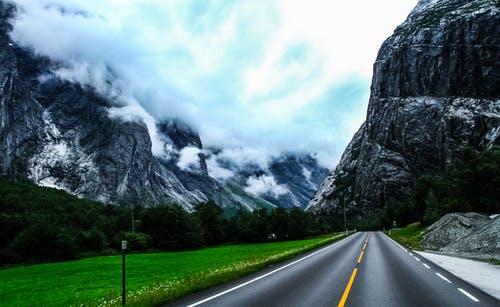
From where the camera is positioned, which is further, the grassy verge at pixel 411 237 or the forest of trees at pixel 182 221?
the forest of trees at pixel 182 221

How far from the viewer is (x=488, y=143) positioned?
147375 mm

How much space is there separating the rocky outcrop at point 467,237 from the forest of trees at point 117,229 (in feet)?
232

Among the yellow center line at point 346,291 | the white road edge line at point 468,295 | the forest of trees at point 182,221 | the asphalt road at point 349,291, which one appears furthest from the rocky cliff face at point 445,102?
the white road edge line at point 468,295

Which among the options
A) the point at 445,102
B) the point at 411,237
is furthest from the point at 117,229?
the point at 445,102

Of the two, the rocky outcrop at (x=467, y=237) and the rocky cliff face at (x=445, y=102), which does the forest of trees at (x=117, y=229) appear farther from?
the rocky outcrop at (x=467, y=237)

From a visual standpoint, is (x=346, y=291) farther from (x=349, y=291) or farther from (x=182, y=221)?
(x=182, y=221)

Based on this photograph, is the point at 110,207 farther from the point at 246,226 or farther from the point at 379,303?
the point at 379,303

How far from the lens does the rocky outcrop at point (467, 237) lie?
31031mm

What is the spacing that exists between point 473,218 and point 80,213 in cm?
10627

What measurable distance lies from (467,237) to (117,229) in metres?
101

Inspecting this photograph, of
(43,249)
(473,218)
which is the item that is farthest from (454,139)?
(43,249)

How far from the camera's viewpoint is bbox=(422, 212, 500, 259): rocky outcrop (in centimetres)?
3103

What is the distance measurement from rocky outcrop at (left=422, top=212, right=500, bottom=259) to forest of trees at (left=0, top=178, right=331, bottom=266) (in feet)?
232

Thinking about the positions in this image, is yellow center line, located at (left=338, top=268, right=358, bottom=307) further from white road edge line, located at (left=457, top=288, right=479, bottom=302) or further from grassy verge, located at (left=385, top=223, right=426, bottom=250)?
grassy verge, located at (left=385, top=223, right=426, bottom=250)
